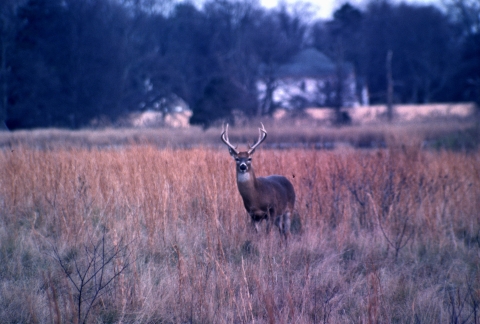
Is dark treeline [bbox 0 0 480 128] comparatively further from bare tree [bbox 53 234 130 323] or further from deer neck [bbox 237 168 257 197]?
bare tree [bbox 53 234 130 323]

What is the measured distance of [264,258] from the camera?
566cm

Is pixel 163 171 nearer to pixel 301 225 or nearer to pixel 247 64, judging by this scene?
pixel 301 225

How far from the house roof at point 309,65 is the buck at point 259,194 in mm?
32426

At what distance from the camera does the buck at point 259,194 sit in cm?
642

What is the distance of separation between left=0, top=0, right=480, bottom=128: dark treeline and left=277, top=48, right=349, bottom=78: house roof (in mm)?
1164

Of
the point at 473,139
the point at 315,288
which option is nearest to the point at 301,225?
the point at 315,288

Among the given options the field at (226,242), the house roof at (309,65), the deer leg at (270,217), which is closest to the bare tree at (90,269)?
Answer: the field at (226,242)

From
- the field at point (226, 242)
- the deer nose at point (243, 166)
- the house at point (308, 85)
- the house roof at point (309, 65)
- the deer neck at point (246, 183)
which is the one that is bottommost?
the field at point (226, 242)

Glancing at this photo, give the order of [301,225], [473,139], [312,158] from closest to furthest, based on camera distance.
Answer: [301,225] < [312,158] < [473,139]

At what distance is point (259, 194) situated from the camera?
21.4 ft

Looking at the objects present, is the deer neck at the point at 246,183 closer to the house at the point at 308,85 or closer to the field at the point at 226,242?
the field at the point at 226,242

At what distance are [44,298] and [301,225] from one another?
12.6 ft

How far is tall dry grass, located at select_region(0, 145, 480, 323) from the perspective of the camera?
4355 millimetres

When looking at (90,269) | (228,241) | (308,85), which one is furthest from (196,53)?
(90,269)
